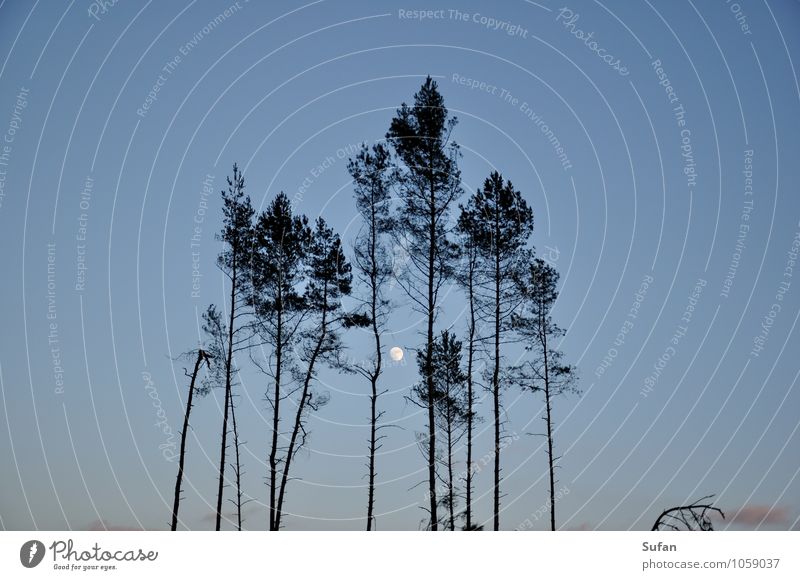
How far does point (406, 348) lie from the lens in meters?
18.0

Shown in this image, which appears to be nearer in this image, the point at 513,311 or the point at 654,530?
the point at 654,530

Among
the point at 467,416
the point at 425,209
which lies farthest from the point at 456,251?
the point at 467,416

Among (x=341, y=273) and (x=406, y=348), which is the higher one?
(x=341, y=273)

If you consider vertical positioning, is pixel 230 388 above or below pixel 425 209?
below

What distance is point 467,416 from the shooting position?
1859 centimetres

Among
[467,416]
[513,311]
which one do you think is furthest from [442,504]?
[513,311]

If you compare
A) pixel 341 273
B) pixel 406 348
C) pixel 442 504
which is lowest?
pixel 442 504
